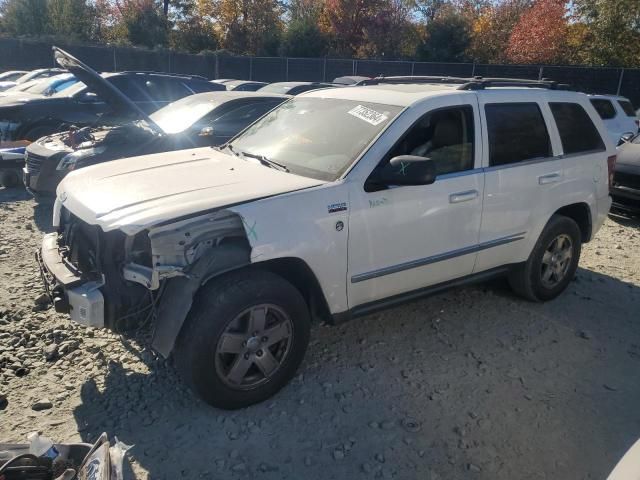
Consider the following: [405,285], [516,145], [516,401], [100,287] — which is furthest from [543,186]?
[100,287]

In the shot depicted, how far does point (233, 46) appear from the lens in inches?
1407

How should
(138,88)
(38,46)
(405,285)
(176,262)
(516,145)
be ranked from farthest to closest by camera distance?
(38,46) < (138,88) < (516,145) < (405,285) < (176,262)

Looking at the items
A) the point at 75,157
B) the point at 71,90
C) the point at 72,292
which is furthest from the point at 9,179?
the point at 72,292

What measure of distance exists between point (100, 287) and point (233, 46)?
35.3 m

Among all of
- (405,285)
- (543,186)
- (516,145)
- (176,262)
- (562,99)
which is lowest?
(405,285)

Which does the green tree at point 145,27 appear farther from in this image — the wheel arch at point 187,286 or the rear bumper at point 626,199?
the wheel arch at point 187,286

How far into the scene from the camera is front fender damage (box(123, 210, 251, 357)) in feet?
9.80

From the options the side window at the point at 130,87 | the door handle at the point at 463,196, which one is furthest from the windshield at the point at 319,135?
the side window at the point at 130,87

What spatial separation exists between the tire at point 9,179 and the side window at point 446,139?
23.1ft

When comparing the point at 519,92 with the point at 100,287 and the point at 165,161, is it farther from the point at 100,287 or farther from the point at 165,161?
the point at 100,287

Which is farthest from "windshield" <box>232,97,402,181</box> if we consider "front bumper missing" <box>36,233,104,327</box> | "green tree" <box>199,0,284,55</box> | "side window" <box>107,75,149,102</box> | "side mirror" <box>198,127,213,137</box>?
"green tree" <box>199,0,284,55</box>

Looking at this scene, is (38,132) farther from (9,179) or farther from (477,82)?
(477,82)

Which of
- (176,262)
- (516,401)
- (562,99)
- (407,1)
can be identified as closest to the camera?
(176,262)

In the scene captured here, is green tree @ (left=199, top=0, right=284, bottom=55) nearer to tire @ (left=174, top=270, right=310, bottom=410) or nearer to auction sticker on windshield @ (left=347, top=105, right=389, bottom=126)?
auction sticker on windshield @ (left=347, top=105, right=389, bottom=126)
